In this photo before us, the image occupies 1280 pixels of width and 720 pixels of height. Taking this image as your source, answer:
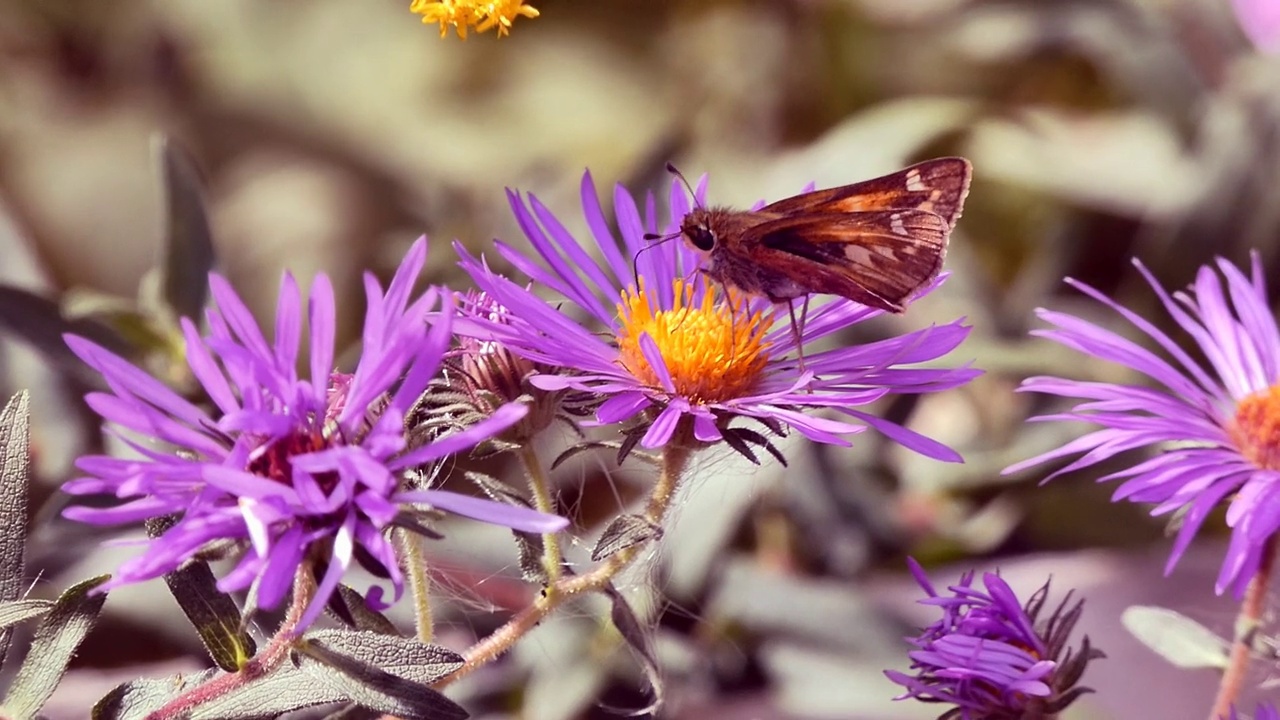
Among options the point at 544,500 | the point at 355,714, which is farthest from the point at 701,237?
the point at 355,714

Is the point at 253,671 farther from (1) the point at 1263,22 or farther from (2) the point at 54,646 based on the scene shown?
(1) the point at 1263,22

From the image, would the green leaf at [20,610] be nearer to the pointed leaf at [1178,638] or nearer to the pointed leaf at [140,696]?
the pointed leaf at [140,696]

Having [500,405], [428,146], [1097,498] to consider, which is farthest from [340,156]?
[500,405]

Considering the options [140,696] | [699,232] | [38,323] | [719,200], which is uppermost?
[719,200]

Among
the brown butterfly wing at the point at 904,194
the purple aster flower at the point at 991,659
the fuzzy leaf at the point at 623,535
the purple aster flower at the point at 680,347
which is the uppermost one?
the brown butterfly wing at the point at 904,194

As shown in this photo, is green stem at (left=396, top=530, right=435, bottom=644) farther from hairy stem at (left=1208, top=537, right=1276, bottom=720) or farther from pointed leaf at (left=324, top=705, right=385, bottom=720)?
hairy stem at (left=1208, top=537, right=1276, bottom=720)

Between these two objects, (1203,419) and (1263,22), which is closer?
(1203,419)

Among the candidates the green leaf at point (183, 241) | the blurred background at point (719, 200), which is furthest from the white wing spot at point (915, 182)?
the green leaf at point (183, 241)

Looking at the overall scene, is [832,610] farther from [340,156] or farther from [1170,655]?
[340,156]
